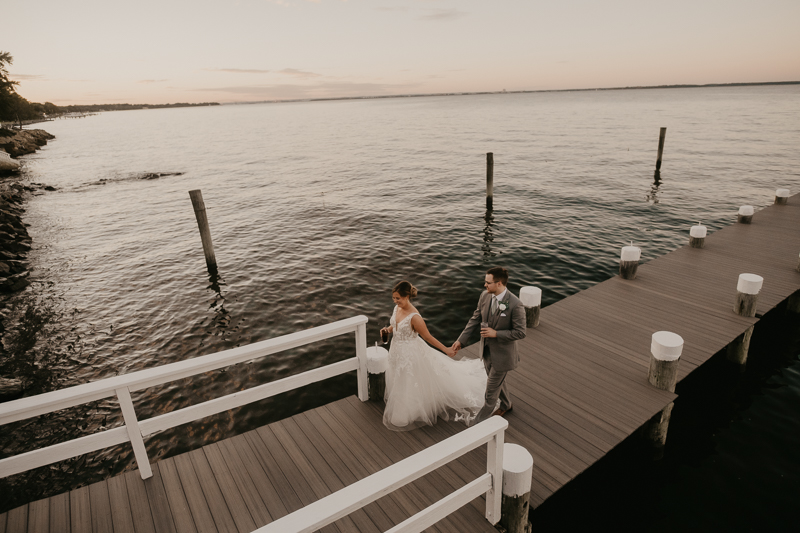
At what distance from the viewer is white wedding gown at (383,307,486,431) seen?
591 cm

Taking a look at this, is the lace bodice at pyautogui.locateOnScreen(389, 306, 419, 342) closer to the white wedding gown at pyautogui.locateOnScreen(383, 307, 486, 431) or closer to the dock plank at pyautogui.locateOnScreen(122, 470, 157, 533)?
the white wedding gown at pyautogui.locateOnScreen(383, 307, 486, 431)

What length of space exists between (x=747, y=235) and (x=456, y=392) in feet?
50.9

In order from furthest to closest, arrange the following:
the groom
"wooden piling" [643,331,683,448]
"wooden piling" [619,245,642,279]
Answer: "wooden piling" [619,245,642,279] < "wooden piling" [643,331,683,448] < the groom

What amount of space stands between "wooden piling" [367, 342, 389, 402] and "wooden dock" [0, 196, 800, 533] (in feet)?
0.67

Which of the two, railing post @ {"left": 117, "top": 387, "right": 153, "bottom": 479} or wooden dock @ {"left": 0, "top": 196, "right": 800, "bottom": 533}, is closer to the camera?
railing post @ {"left": 117, "top": 387, "right": 153, "bottom": 479}

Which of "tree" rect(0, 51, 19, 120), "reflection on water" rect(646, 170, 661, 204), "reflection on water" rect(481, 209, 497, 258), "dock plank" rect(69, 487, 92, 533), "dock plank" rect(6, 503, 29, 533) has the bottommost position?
"reflection on water" rect(481, 209, 497, 258)

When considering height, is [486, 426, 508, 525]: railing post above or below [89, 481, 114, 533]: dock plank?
above

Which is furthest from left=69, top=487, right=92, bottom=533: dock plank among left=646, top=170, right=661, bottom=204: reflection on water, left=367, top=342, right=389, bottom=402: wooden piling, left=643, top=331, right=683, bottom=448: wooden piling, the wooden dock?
left=646, top=170, right=661, bottom=204: reflection on water

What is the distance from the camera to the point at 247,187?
1283 inches

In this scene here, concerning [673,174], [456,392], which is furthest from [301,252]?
[673,174]

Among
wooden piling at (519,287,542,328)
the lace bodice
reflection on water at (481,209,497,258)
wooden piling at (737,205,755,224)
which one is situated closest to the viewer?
the lace bodice

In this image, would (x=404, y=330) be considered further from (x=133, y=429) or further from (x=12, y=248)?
(x=12, y=248)

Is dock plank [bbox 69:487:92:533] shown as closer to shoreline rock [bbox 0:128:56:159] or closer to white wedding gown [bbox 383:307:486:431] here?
white wedding gown [bbox 383:307:486:431]

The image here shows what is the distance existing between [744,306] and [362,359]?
9.09 meters
